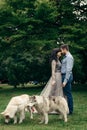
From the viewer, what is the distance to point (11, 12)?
101 ft

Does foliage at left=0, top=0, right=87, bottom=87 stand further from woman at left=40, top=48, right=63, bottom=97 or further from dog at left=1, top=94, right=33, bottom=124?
dog at left=1, top=94, right=33, bottom=124

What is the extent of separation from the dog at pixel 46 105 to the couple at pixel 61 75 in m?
Result: 1.07

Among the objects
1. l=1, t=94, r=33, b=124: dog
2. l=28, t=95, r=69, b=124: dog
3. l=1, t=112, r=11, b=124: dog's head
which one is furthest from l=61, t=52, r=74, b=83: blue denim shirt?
l=1, t=112, r=11, b=124: dog's head

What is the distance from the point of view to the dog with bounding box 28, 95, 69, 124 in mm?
12453

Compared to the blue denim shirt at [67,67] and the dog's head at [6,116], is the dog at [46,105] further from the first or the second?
the blue denim shirt at [67,67]

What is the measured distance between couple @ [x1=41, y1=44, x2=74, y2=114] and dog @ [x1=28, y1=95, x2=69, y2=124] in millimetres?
1070

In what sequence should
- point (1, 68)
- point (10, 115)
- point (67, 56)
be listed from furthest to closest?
point (1, 68) < point (67, 56) < point (10, 115)

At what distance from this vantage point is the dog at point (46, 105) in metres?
12.5

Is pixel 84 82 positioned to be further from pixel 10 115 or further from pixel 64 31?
pixel 10 115

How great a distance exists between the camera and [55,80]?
559 inches

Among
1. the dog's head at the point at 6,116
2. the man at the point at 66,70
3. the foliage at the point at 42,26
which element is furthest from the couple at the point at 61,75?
the foliage at the point at 42,26

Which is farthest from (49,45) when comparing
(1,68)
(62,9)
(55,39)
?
(1,68)

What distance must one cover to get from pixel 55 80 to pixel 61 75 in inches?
9.8

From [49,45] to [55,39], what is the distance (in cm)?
94
